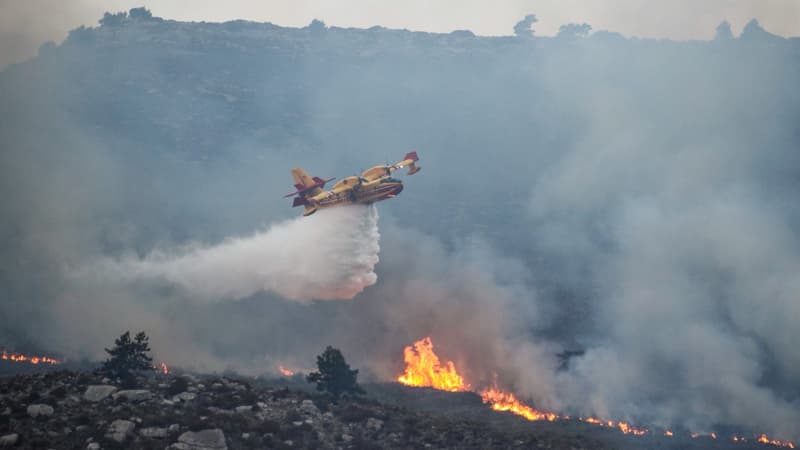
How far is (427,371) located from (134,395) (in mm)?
74588

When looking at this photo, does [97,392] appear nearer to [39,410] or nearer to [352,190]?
[39,410]

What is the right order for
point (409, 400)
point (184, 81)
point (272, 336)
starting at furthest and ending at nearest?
1. point (184, 81)
2. point (272, 336)
3. point (409, 400)

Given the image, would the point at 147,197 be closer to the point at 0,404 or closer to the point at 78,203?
the point at 78,203

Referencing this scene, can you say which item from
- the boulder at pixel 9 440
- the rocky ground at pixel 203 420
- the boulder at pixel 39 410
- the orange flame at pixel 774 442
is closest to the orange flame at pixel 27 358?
the rocky ground at pixel 203 420

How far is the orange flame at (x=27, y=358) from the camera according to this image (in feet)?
380

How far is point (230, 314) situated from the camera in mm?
133750

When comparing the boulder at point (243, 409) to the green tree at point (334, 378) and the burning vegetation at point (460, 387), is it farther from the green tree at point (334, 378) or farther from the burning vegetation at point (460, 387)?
the burning vegetation at point (460, 387)

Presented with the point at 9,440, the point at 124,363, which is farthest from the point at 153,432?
the point at 124,363

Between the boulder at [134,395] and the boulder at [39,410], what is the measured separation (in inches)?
204

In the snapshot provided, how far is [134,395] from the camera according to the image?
54.2 meters

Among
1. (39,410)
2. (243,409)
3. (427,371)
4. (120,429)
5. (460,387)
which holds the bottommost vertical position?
(120,429)

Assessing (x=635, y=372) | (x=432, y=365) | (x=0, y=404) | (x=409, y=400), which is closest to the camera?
(x=0, y=404)

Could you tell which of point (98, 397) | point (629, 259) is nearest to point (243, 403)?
point (98, 397)

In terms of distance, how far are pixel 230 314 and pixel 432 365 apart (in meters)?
41.3
